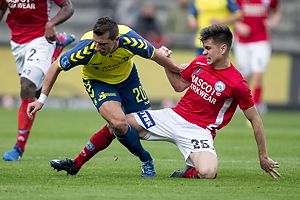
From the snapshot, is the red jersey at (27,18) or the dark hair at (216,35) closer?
the dark hair at (216,35)

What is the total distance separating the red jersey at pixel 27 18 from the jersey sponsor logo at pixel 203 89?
254 cm

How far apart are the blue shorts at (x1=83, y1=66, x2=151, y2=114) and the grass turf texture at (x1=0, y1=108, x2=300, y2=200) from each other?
70cm

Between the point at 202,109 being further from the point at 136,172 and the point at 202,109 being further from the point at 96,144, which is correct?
the point at 96,144

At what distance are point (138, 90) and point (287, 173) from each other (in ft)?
5.81

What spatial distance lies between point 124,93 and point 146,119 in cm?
38

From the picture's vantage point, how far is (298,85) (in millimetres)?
16750

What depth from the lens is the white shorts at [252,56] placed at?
40.5ft

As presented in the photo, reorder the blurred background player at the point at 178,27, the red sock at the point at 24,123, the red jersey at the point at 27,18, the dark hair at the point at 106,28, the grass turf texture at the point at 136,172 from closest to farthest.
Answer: the grass turf texture at the point at 136,172 < the dark hair at the point at 106,28 < the red sock at the point at 24,123 < the red jersey at the point at 27,18 < the blurred background player at the point at 178,27

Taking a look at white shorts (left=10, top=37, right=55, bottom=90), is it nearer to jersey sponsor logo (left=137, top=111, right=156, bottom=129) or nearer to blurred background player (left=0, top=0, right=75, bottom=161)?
blurred background player (left=0, top=0, right=75, bottom=161)

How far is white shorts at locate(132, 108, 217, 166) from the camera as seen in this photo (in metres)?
6.00

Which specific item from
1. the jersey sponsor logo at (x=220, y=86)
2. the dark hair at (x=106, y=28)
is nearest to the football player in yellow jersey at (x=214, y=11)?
the jersey sponsor logo at (x=220, y=86)

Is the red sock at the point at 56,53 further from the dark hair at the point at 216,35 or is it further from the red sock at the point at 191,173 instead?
the red sock at the point at 191,173

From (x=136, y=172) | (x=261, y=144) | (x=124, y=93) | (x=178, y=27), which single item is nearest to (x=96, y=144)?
(x=136, y=172)

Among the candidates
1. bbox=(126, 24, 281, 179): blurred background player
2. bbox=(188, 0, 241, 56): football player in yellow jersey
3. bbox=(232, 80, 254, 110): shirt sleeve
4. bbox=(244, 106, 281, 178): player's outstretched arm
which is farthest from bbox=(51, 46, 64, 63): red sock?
bbox=(188, 0, 241, 56): football player in yellow jersey
